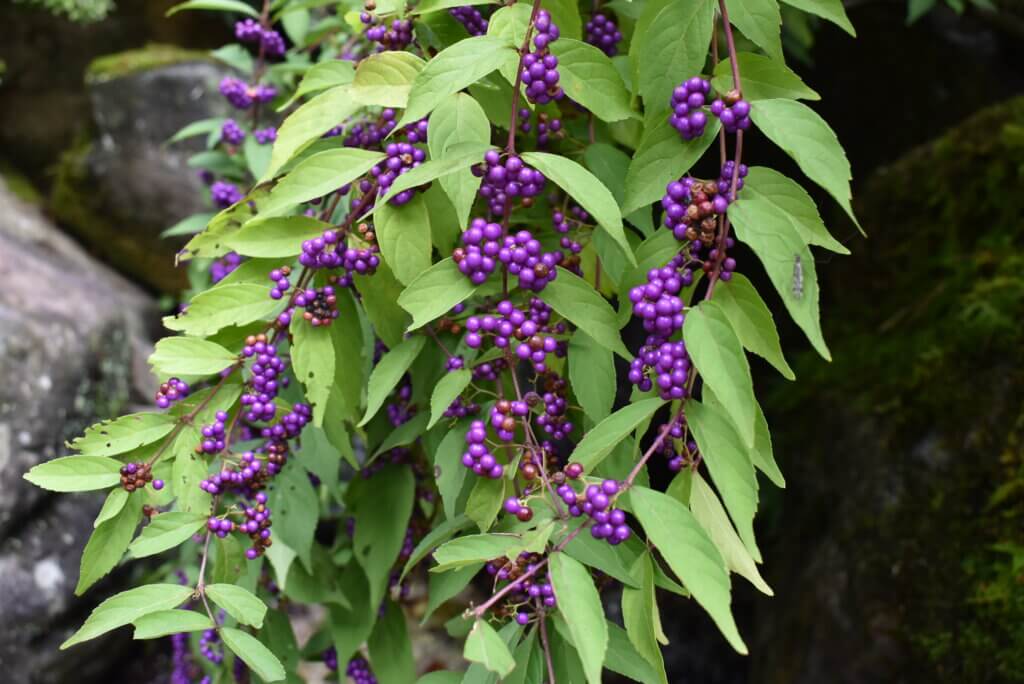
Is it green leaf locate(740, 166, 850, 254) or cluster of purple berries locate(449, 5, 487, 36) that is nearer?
green leaf locate(740, 166, 850, 254)

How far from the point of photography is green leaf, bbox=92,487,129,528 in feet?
3.83

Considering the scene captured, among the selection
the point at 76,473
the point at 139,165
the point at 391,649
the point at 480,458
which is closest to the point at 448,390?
the point at 480,458

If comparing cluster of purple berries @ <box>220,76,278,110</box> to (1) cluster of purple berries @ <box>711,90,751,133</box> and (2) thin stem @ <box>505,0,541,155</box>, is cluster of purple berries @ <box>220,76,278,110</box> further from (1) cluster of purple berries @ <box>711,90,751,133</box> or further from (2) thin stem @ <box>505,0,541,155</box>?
(1) cluster of purple berries @ <box>711,90,751,133</box>

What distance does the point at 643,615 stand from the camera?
3.06 ft

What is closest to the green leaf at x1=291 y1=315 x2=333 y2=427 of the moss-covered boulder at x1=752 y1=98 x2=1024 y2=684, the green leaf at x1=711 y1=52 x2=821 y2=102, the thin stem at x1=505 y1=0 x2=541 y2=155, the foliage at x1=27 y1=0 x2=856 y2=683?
the foliage at x1=27 y1=0 x2=856 y2=683

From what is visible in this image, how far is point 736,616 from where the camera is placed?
2914 millimetres

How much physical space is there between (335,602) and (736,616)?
1.68 metres

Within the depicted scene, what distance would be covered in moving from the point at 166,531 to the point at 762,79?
0.97m

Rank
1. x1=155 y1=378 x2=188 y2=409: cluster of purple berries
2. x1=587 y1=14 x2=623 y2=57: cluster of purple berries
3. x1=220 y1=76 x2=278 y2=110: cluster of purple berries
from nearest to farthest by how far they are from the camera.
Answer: x1=155 y1=378 x2=188 y2=409: cluster of purple berries → x1=587 y1=14 x2=623 y2=57: cluster of purple berries → x1=220 y1=76 x2=278 y2=110: cluster of purple berries

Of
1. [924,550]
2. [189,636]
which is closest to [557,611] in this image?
[924,550]

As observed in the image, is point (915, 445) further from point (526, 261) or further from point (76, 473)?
point (76, 473)

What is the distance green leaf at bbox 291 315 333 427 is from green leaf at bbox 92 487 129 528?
31 cm

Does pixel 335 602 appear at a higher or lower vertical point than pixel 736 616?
higher

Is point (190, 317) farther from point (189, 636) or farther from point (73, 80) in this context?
point (73, 80)
